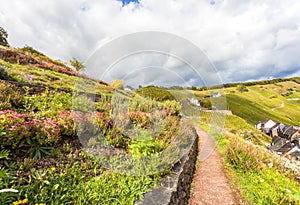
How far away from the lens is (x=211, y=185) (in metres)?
4.80

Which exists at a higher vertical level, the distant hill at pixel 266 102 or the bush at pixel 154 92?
the distant hill at pixel 266 102

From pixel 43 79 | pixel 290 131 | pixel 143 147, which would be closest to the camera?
pixel 143 147

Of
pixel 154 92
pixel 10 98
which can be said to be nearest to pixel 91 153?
pixel 10 98

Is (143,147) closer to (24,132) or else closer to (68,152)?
(68,152)

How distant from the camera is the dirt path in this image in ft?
13.6

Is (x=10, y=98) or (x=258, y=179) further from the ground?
(x=10, y=98)

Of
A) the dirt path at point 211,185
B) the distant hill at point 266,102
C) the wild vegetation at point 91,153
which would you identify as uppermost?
the distant hill at point 266,102

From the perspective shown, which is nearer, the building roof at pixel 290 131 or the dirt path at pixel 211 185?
the dirt path at pixel 211 185

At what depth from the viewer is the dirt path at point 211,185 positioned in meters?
4.13

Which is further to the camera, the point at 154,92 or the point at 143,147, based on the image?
the point at 154,92

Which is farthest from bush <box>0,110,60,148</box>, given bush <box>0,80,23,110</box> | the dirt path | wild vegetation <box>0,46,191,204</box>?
the dirt path

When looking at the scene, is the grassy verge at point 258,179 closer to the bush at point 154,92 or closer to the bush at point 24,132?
the bush at point 154,92

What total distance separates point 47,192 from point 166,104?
616cm

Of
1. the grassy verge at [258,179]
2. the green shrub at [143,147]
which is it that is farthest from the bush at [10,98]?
the grassy verge at [258,179]
